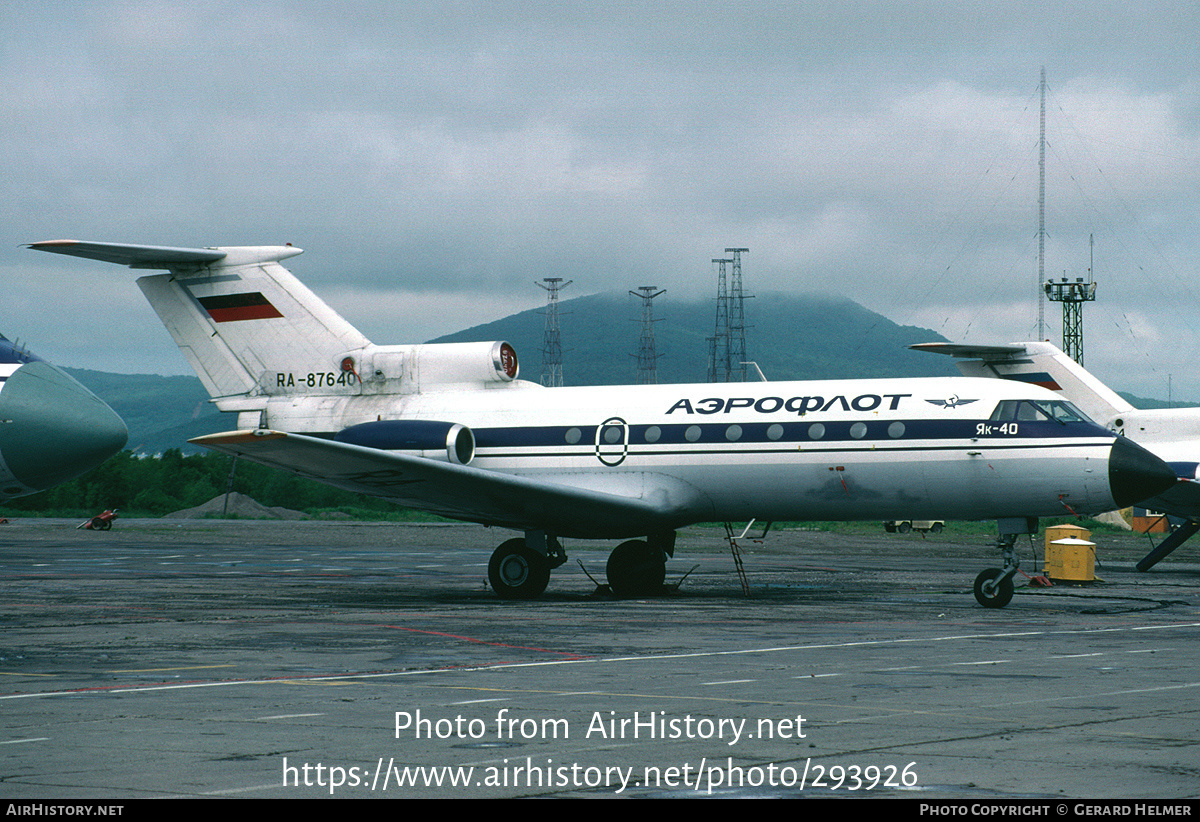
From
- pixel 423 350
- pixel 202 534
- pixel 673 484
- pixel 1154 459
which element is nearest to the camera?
pixel 1154 459

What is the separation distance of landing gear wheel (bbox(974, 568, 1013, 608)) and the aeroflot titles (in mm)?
3373

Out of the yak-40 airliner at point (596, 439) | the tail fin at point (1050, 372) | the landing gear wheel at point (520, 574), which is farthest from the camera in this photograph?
the tail fin at point (1050, 372)

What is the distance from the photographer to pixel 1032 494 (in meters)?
22.2

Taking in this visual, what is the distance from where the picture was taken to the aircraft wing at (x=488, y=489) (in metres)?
21.5

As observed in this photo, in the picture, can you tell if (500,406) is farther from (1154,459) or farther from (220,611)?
(1154,459)

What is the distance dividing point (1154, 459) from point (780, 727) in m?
14.9

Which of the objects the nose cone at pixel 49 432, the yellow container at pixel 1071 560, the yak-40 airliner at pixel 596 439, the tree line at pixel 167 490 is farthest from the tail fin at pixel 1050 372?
the tree line at pixel 167 490

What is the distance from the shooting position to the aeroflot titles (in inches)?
920

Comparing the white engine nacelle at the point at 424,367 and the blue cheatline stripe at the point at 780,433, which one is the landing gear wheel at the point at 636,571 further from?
the white engine nacelle at the point at 424,367

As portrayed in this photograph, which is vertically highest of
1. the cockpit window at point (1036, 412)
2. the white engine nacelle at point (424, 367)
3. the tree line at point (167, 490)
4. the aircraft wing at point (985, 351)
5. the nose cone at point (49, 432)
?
the aircraft wing at point (985, 351)

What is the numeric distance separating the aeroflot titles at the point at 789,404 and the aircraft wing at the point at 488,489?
1.46 metres

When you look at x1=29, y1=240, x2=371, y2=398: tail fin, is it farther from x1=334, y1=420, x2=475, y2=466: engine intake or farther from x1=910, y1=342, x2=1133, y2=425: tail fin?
x1=910, y1=342, x2=1133, y2=425: tail fin

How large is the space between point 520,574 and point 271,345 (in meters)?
7.44
